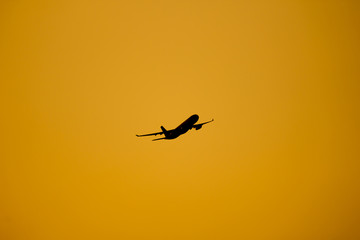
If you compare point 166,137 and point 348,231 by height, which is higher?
point 166,137

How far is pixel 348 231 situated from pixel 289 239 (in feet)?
101

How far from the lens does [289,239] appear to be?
173500 mm

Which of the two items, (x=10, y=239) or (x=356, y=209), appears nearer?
(x=10, y=239)

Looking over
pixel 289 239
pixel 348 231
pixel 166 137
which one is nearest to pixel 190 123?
pixel 166 137

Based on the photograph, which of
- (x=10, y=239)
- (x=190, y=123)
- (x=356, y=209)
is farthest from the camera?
(x=356, y=209)

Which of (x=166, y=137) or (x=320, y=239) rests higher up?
(x=166, y=137)

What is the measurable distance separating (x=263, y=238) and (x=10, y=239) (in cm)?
11678

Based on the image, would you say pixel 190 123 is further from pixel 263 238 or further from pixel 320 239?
pixel 320 239

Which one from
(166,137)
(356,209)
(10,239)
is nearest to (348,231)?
(356,209)

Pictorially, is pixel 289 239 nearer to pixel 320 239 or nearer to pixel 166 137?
pixel 320 239

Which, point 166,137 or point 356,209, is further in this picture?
point 356,209

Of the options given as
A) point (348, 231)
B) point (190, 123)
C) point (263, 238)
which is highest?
point (190, 123)

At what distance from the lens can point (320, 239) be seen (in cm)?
17612

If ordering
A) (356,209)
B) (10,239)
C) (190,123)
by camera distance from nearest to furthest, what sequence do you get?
(190,123)
(10,239)
(356,209)
